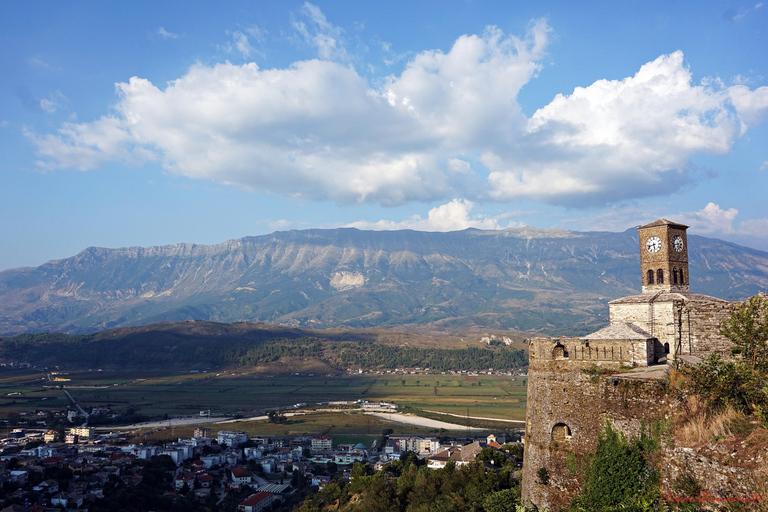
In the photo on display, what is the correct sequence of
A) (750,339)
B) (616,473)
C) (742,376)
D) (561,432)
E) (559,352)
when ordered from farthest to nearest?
(559,352) < (561,432) < (616,473) < (750,339) < (742,376)

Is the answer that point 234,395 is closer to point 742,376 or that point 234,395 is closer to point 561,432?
point 561,432

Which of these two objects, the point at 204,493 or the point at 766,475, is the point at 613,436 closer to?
the point at 766,475

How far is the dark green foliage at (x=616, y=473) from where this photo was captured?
1511 centimetres

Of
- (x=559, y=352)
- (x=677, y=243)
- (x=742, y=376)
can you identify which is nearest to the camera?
(x=742, y=376)

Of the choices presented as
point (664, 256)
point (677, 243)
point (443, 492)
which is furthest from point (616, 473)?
point (443, 492)

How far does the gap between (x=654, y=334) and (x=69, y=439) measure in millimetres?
113173

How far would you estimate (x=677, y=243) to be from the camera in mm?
30594

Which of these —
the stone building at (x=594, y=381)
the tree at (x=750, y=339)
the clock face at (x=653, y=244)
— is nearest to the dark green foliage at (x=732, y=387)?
the tree at (x=750, y=339)

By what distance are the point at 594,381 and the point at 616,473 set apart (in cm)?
417

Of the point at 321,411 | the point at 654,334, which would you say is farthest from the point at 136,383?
the point at 654,334

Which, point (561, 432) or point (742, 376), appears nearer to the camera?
point (742, 376)

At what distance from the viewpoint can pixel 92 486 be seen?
7144cm

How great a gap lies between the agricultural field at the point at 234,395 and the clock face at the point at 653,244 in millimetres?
95460

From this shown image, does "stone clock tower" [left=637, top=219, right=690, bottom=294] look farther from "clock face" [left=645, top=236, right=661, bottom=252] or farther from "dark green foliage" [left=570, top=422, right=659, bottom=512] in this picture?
"dark green foliage" [left=570, top=422, right=659, bottom=512]
